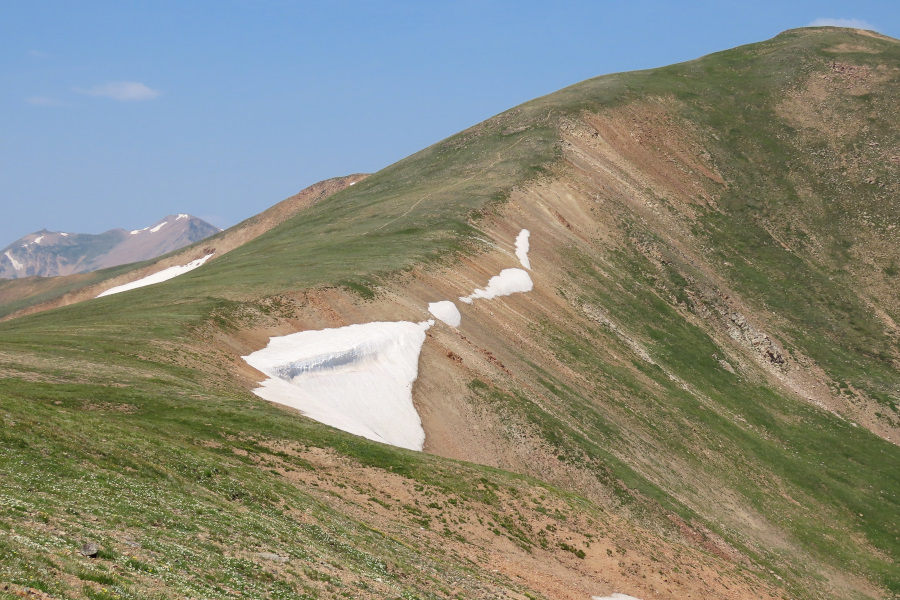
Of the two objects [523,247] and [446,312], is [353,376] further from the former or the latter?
[523,247]

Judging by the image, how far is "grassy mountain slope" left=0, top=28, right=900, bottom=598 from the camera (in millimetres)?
23891

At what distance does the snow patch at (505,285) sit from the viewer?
215 ft

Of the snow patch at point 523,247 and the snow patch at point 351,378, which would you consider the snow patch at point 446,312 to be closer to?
the snow patch at point 351,378

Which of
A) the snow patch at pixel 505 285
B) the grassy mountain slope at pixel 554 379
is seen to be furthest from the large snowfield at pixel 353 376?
the snow patch at pixel 505 285

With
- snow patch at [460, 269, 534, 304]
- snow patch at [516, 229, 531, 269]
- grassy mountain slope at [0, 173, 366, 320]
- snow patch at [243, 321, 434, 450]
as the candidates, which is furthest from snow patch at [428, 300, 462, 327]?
grassy mountain slope at [0, 173, 366, 320]

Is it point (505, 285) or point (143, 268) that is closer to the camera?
point (505, 285)

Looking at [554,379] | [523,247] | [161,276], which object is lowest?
[554,379]

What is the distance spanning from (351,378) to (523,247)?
3301 cm

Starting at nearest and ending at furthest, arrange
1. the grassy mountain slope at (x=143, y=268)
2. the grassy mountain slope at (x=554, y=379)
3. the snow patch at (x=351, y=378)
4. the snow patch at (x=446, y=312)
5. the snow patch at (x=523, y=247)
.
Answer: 1. the grassy mountain slope at (x=554, y=379)
2. the snow patch at (x=351, y=378)
3. the snow patch at (x=446, y=312)
4. the snow patch at (x=523, y=247)
5. the grassy mountain slope at (x=143, y=268)

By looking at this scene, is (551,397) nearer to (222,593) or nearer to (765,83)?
(222,593)

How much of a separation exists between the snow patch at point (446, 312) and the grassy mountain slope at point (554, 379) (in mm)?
947

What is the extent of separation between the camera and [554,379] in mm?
59094

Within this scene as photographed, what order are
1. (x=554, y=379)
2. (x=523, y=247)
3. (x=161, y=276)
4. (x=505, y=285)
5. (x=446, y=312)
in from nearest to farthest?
(x=554, y=379) < (x=446, y=312) < (x=505, y=285) < (x=523, y=247) < (x=161, y=276)

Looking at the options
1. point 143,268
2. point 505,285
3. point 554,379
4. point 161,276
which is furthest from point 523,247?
point 143,268
